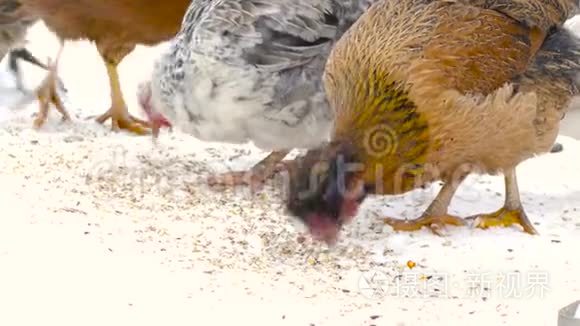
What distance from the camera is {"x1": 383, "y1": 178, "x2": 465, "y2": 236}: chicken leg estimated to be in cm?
271

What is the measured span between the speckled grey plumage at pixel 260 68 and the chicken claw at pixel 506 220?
514 mm

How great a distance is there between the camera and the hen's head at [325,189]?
217 centimetres

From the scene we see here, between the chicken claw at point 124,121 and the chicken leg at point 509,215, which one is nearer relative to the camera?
the chicken leg at point 509,215

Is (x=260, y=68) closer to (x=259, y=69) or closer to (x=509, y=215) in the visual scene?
(x=259, y=69)

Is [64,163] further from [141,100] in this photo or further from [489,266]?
[489,266]

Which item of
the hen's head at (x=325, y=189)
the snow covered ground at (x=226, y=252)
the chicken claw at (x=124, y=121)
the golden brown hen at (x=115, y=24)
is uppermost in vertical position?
the golden brown hen at (x=115, y=24)

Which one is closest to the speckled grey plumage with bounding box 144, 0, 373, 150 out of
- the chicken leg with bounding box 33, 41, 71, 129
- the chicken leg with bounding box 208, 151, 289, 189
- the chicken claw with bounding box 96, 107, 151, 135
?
the chicken leg with bounding box 208, 151, 289, 189

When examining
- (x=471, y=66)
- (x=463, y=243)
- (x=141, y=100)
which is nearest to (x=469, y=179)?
(x=463, y=243)

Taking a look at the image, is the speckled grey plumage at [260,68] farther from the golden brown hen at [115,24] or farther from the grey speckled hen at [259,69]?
the golden brown hen at [115,24]

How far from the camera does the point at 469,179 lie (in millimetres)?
3240

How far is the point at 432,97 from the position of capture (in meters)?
2.33

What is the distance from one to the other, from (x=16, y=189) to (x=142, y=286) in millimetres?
718

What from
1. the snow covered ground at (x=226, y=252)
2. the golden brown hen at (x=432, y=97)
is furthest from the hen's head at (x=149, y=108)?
the golden brown hen at (x=432, y=97)

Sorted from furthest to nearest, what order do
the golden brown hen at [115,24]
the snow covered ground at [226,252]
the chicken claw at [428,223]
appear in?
the golden brown hen at [115,24] < the chicken claw at [428,223] < the snow covered ground at [226,252]
